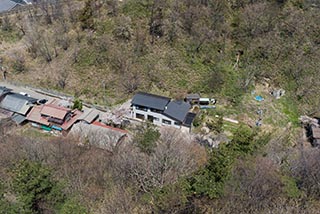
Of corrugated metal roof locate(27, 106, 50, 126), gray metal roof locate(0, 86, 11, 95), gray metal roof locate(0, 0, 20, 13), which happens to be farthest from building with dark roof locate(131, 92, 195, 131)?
gray metal roof locate(0, 0, 20, 13)

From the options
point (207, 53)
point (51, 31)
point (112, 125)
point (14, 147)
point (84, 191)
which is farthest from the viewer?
point (51, 31)

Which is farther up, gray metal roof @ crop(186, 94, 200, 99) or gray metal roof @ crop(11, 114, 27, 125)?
gray metal roof @ crop(186, 94, 200, 99)

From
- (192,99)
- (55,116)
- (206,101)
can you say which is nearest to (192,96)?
(192,99)

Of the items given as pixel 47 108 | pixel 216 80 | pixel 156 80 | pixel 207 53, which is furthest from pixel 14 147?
pixel 207 53

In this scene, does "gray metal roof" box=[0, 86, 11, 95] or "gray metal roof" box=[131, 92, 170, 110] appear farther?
"gray metal roof" box=[0, 86, 11, 95]

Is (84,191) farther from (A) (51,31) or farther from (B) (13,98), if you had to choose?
(A) (51,31)

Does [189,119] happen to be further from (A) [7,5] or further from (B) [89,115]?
(A) [7,5]

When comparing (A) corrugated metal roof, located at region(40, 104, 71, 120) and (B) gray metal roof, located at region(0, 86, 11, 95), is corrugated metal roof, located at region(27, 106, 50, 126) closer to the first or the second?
(A) corrugated metal roof, located at region(40, 104, 71, 120)
